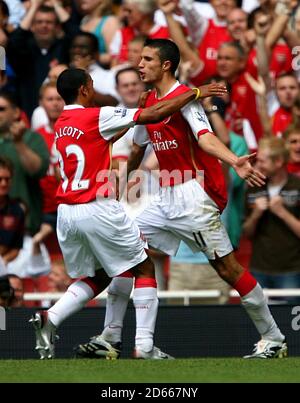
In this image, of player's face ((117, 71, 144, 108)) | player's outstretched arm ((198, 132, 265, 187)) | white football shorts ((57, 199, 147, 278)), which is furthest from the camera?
player's face ((117, 71, 144, 108))

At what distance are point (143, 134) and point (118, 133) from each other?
0.53 meters

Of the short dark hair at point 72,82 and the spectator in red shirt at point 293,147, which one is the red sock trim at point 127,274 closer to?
the short dark hair at point 72,82

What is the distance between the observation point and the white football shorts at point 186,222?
29.5 ft

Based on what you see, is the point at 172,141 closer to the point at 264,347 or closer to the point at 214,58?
the point at 264,347

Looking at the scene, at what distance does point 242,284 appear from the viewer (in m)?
8.95

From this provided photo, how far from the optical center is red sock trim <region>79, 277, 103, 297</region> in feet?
29.6

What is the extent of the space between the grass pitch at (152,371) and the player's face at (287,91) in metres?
4.05

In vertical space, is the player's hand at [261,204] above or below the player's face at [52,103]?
below

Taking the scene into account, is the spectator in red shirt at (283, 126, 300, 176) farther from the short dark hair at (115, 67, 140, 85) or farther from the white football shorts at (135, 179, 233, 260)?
the white football shorts at (135, 179, 233, 260)

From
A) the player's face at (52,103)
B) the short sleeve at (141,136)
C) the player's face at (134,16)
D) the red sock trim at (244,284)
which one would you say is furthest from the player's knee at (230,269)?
the player's face at (134,16)

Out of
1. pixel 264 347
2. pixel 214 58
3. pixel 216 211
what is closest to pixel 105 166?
pixel 216 211

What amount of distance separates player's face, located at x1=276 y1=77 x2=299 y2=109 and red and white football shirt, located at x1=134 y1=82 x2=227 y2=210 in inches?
129

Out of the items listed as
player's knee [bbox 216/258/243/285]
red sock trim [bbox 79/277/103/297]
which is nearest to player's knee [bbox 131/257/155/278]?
red sock trim [bbox 79/277/103/297]
